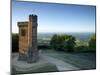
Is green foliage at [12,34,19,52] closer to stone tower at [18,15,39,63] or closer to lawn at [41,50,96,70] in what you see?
stone tower at [18,15,39,63]

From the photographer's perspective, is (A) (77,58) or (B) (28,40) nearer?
(B) (28,40)

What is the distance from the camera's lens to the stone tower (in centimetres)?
245

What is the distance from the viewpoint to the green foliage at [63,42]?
102 inches

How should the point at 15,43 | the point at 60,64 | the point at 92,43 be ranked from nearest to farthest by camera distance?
the point at 15,43, the point at 60,64, the point at 92,43

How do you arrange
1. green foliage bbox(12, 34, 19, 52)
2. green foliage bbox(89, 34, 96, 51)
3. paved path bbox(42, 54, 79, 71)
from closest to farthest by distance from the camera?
1. green foliage bbox(12, 34, 19, 52)
2. paved path bbox(42, 54, 79, 71)
3. green foliage bbox(89, 34, 96, 51)

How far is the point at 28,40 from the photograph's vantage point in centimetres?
249

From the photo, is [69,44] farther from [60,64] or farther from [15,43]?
[15,43]

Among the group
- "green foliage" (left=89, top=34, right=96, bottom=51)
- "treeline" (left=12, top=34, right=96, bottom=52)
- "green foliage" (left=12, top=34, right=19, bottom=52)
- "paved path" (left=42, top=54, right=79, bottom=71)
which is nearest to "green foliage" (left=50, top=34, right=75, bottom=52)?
"treeline" (left=12, top=34, right=96, bottom=52)

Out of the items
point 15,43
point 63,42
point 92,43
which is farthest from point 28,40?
point 92,43

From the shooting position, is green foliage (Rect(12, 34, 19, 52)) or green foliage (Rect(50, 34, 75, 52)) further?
green foliage (Rect(50, 34, 75, 52))

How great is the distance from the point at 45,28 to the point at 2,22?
57cm

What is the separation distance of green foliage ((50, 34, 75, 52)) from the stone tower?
26cm

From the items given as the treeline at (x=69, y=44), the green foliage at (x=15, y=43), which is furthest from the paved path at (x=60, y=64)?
the green foliage at (x=15, y=43)

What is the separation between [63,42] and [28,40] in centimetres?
49
